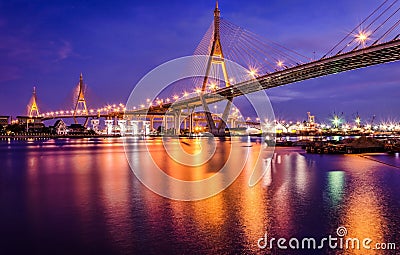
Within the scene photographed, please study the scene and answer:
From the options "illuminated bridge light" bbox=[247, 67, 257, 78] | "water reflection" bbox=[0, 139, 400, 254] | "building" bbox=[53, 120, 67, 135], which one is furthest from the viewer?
"building" bbox=[53, 120, 67, 135]

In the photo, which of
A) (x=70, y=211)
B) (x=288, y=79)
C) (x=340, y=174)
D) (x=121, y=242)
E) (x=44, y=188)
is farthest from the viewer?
(x=288, y=79)

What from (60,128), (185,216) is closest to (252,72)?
(185,216)

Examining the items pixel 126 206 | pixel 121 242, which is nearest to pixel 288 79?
pixel 126 206

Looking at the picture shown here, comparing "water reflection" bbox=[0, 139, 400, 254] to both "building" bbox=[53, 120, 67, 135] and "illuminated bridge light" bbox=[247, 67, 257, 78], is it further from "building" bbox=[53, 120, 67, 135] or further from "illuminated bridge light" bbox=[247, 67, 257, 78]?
"building" bbox=[53, 120, 67, 135]

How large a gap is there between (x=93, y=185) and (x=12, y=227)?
6.60 meters

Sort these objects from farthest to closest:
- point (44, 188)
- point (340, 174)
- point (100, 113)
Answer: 1. point (100, 113)
2. point (340, 174)
3. point (44, 188)

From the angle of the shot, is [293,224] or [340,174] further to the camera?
[340,174]

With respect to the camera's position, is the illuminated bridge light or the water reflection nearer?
the water reflection

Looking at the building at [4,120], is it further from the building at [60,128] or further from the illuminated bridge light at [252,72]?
the illuminated bridge light at [252,72]

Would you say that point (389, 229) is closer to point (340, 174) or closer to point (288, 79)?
point (340, 174)

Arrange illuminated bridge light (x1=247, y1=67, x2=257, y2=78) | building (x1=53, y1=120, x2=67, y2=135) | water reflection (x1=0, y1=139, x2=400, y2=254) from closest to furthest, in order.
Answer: water reflection (x1=0, y1=139, x2=400, y2=254)
illuminated bridge light (x1=247, y1=67, x2=257, y2=78)
building (x1=53, y1=120, x2=67, y2=135)

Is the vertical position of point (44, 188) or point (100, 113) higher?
point (100, 113)

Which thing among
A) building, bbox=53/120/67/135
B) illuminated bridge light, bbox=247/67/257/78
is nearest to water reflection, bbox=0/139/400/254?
illuminated bridge light, bbox=247/67/257/78

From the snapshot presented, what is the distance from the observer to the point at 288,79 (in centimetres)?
4897
